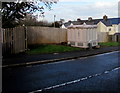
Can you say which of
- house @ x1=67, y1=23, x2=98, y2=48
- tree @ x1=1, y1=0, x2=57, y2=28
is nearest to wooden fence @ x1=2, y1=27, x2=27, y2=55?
tree @ x1=1, y1=0, x2=57, y2=28

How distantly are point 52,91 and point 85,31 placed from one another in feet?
64.2

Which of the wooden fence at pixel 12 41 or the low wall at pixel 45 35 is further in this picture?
the low wall at pixel 45 35

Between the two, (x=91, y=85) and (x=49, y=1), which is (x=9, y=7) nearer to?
(x=49, y=1)

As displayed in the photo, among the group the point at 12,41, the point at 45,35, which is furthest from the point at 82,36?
the point at 12,41

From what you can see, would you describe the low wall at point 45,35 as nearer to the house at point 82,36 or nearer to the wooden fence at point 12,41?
the house at point 82,36

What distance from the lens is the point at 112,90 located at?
756 centimetres

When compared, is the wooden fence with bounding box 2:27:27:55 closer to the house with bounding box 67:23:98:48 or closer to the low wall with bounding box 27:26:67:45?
the low wall with bounding box 27:26:67:45

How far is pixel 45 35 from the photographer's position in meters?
26.7

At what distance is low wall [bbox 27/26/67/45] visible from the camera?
969 inches

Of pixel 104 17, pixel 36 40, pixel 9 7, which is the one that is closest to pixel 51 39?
pixel 36 40

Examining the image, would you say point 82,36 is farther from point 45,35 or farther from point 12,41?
point 12,41

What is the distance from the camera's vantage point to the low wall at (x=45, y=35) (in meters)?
24.6

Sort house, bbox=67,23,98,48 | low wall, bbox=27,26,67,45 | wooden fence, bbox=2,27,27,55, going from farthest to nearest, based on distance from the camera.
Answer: house, bbox=67,23,98,48
low wall, bbox=27,26,67,45
wooden fence, bbox=2,27,27,55

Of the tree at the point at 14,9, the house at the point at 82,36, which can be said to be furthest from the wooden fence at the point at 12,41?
the house at the point at 82,36
